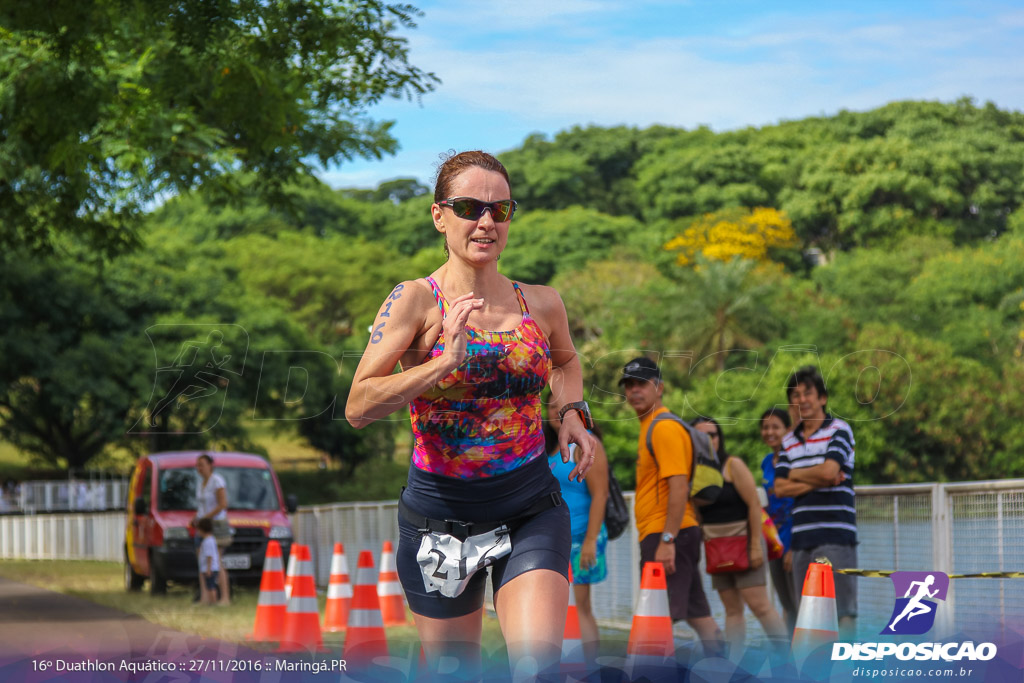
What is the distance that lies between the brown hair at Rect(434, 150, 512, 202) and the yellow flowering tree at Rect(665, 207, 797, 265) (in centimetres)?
7877

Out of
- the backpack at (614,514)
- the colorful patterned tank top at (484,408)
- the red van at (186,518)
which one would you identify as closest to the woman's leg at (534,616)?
the colorful patterned tank top at (484,408)

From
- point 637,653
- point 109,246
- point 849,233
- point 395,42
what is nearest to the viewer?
point 637,653

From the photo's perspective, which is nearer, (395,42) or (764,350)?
(395,42)

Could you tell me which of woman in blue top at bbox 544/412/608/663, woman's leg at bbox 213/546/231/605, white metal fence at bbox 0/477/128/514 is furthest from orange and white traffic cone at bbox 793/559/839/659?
white metal fence at bbox 0/477/128/514

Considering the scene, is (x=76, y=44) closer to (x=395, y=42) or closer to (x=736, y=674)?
(x=395, y=42)

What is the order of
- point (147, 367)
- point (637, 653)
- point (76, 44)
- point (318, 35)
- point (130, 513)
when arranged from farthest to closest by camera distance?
point (147, 367) < point (130, 513) < point (318, 35) < point (76, 44) < point (637, 653)

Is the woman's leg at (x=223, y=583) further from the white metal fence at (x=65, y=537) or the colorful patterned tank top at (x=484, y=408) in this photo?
the white metal fence at (x=65, y=537)

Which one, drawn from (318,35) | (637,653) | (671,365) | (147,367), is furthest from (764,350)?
(637,653)

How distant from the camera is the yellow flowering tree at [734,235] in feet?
273

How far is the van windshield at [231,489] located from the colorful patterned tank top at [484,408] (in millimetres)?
14631

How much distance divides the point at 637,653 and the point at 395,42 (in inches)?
332

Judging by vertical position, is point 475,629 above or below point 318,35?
below

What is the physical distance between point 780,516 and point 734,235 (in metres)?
76.0

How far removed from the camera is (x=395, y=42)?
518 inches
